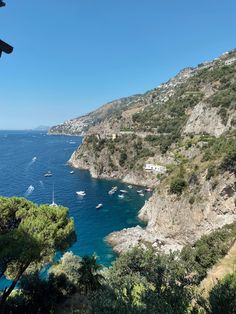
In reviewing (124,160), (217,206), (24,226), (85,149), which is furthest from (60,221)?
(85,149)

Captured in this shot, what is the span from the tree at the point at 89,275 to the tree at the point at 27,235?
11.4 ft

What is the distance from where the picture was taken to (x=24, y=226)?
68.9ft

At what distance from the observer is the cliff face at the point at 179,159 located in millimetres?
47688

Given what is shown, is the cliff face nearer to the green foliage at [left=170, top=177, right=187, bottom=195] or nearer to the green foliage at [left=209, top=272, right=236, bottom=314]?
the green foliage at [left=170, top=177, right=187, bottom=195]

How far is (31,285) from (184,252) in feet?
61.6

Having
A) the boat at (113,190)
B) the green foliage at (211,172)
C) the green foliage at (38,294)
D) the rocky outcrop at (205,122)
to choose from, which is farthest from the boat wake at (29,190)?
the green foliage at (38,294)

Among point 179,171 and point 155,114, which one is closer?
point 179,171

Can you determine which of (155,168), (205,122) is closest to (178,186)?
(155,168)

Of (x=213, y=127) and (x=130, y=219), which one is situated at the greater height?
(x=213, y=127)

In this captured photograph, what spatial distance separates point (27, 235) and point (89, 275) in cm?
786

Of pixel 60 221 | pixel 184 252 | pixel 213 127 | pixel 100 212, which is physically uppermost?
pixel 213 127

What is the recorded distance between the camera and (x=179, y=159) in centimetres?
8662

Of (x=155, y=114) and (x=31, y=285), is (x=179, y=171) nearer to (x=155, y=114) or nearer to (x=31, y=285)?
(x=31, y=285)

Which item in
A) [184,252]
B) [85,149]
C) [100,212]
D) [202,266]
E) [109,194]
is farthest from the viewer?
[85,149]
